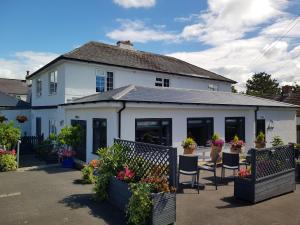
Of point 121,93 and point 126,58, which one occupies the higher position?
point 126,58

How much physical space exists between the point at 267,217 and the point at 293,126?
582 inches

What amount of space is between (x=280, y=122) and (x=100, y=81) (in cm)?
1255

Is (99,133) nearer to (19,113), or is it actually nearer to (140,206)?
(140,206)

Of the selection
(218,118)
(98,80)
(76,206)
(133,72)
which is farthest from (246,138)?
(76,206)

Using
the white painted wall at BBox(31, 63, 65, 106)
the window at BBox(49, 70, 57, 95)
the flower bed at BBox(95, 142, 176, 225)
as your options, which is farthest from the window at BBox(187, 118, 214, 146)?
the window at BBox(49, 70, 57, 95)

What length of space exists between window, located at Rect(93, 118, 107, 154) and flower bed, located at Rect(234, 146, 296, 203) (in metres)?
5.95

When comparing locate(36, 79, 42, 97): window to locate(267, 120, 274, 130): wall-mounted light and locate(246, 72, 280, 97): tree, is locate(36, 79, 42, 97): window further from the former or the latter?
locate(246, 72, 280, 97): tree

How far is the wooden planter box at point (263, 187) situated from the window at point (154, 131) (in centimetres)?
487

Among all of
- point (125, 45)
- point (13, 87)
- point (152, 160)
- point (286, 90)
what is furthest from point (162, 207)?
point (13, 87)

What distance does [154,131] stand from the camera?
12344 millimetres

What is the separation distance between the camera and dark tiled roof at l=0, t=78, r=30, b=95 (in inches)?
1695

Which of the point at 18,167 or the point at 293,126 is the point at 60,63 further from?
the point at 293,126

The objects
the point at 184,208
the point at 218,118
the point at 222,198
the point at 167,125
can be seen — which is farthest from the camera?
the point at 218,118

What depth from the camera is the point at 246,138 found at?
54.0ft
